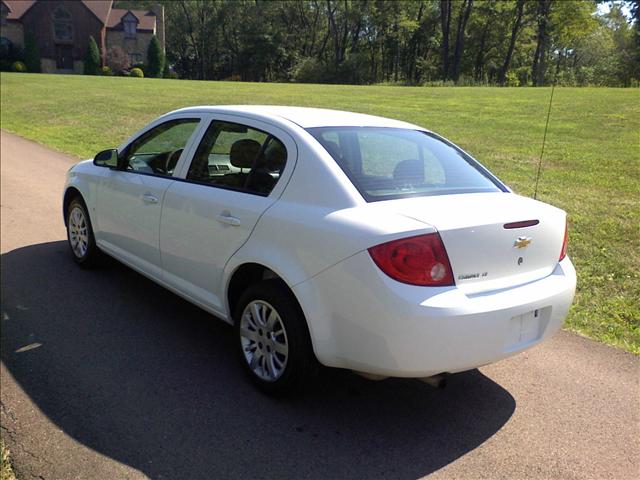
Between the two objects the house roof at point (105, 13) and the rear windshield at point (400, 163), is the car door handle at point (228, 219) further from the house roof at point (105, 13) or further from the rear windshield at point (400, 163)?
the house roof at point (105, 13)

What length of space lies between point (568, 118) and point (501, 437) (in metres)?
14.8

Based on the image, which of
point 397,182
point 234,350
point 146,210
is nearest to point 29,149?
point 146,210

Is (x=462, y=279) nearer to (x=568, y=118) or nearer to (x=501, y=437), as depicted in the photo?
(x=501, y=437)

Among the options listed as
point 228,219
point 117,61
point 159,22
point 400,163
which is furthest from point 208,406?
point 159,22

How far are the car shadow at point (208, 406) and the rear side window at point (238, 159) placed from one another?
4.03 ft

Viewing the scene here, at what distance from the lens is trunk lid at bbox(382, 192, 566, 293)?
2934mm

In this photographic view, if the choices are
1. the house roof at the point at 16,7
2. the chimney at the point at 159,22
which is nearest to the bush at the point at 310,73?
the chimney at the point at 159,22

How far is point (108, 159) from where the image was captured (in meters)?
5.16

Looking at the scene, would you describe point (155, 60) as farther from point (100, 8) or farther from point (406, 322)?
point (406, 322)

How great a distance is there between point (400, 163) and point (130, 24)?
74556 mm

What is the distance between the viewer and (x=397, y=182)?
135 inches

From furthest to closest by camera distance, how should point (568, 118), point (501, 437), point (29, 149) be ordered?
1. point (568, 118)
2. point (29, 149)
3. point (501, 437)

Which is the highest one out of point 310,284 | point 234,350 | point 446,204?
point 446,204

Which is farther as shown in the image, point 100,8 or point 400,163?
point 100,8
